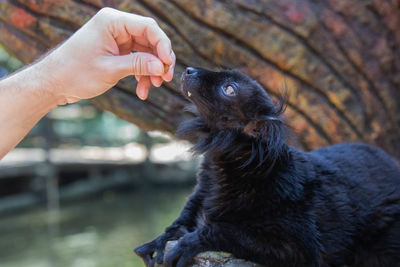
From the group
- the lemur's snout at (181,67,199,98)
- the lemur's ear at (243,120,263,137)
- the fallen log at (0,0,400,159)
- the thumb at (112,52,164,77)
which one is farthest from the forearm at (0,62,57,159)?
the fallen log at (0,0,400,159)

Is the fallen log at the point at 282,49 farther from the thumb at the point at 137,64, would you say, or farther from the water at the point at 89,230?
the water at the point at 89,230

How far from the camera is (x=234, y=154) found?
2.03 metres

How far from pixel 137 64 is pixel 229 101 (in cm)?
46

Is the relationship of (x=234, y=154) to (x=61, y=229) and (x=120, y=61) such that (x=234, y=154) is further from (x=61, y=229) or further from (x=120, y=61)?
(x=61, y=229)

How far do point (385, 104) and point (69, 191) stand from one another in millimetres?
7477

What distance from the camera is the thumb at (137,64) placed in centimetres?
176

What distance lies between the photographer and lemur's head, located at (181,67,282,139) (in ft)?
6.50

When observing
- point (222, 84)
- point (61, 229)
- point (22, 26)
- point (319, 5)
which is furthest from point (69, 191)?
point (222, 84)

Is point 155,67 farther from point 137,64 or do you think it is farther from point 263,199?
point 263,199

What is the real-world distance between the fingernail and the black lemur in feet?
0.74

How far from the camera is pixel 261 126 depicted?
1.97 meters

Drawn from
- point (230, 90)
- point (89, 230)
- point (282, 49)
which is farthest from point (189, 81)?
point (89, 230)

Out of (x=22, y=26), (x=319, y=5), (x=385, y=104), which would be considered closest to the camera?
(x=22, y=26)

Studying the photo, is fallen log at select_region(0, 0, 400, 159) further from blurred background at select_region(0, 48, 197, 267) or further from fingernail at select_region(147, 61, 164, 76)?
blurred background at select_region(0, 48, 197, 267)
